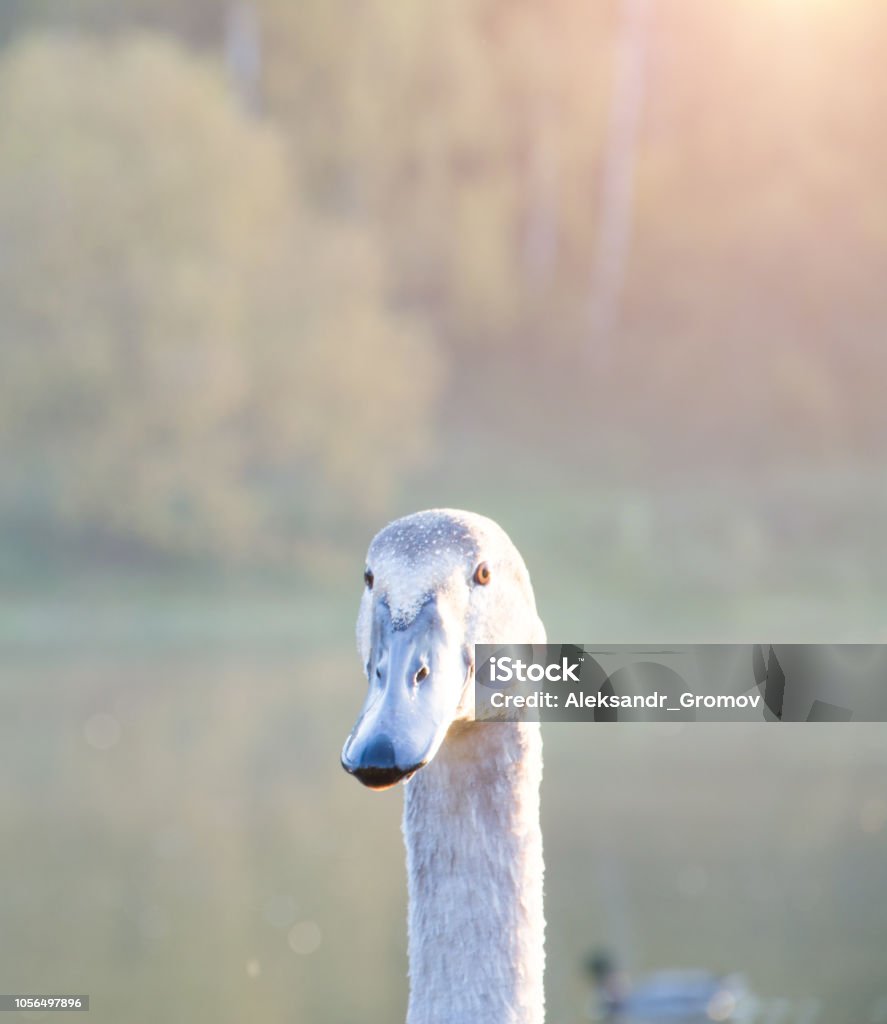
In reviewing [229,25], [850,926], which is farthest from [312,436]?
[850,926]

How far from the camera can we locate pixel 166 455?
11508mm

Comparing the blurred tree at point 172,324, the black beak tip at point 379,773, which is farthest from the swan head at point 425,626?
the blurred tree at point 172,324

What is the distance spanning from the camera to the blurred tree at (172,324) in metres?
11.6

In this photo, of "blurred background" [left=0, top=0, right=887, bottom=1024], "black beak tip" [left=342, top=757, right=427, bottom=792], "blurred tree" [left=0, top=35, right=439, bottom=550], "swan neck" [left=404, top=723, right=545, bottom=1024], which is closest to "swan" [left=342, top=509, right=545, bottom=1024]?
"swan neck" [left=404, top=723, right=545, bottom=1024]

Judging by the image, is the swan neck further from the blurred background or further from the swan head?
the blurred background

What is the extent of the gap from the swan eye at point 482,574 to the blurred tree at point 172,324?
32.1 feet

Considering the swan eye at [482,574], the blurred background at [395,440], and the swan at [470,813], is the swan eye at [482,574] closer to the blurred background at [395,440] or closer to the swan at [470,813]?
the swan at [470,813]

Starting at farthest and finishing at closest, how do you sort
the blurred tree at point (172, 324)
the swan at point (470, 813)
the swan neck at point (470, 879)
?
the blurred tree at point (172, 324)
the swan neck at point (470, 879)
the swan at point (470, 813)

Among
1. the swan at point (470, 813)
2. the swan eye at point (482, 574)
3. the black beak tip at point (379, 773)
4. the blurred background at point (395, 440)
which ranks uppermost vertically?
the blurred background at point (395, 440)

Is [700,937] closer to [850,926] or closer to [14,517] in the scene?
[850,926]

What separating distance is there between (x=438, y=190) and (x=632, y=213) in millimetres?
2587

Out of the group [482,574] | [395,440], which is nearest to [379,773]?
[482,574]

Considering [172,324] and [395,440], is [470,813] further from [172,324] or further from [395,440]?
[395,440]

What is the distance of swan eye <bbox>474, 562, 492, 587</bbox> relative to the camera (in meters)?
1.69
